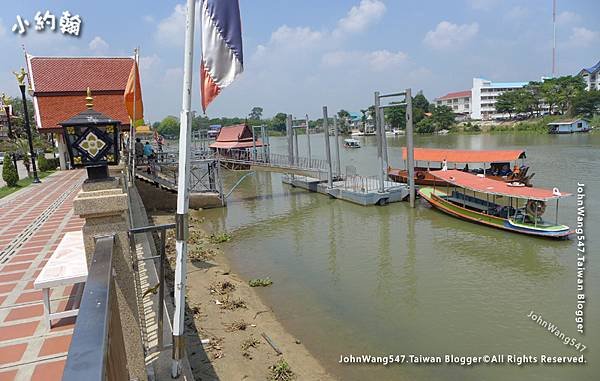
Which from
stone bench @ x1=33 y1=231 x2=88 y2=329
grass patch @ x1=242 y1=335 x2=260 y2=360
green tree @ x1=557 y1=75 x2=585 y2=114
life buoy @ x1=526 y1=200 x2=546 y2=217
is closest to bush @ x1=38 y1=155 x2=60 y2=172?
grass patch @ x1=242 y1=335 x2=260 y2=360

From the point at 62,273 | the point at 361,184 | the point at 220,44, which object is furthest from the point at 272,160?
the point at 220,44

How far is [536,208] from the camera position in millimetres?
13516

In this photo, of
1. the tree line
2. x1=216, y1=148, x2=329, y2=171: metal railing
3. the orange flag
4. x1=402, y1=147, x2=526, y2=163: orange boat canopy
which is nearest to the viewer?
the orange flag

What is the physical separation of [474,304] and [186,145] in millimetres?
8143

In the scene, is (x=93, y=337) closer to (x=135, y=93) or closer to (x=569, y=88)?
(x=135, y=93)

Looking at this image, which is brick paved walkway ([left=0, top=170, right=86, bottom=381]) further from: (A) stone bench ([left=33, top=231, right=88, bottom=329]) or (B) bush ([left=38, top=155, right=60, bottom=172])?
(B) bush ([left=38, top=155, right=60, bottom=172])

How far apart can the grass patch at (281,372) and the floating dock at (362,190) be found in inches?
517

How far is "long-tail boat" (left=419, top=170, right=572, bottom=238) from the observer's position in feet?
42.2

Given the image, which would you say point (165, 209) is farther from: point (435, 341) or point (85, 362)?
point (85, 362)

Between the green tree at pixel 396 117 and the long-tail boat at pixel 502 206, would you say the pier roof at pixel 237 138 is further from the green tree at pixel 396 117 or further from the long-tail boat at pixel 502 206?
the green tree at pixel 396 117

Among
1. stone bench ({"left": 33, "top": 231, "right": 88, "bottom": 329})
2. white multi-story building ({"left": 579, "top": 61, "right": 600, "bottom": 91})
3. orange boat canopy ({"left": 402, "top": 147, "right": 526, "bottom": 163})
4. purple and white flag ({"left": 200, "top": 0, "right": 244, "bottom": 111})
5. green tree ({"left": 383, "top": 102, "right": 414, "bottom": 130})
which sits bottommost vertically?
stone bench ({"left": 33, "top": 231, "right": 88, "bottom": 329})

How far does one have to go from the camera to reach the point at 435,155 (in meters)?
22.8

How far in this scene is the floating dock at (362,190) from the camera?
63.3 ft

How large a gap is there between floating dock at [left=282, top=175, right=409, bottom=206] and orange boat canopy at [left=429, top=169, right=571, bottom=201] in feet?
9.55
